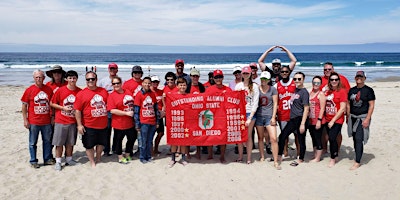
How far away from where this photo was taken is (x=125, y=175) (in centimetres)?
580

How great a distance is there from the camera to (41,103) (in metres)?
5.83

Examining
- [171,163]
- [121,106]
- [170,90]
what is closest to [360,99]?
[170,90]

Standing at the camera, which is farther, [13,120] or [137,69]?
[13,120]

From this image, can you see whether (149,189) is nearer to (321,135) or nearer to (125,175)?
(125,175)

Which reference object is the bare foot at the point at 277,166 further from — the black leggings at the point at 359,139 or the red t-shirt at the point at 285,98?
the black leggings at the point at 359,139

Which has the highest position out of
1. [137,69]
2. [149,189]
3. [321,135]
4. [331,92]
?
[137,69]

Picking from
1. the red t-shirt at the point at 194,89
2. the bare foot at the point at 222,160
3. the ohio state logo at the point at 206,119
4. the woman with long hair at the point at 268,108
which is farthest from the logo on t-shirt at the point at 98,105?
the woman with long hair at the point at 268,108

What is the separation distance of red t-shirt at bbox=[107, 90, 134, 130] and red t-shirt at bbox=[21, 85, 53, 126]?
1.12 metres

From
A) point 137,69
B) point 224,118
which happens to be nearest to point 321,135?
point 224,118

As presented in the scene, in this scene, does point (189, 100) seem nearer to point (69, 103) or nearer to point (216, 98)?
point (216, 98)

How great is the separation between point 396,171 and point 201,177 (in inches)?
143

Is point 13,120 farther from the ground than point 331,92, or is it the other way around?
point 331,92

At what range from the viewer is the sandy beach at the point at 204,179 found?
16.4ft

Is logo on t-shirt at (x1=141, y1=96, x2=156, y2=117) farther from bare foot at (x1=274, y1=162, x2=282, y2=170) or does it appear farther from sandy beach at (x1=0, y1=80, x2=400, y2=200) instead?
bare foot at (x1=274, y1=162, x2=282, y2=170)
